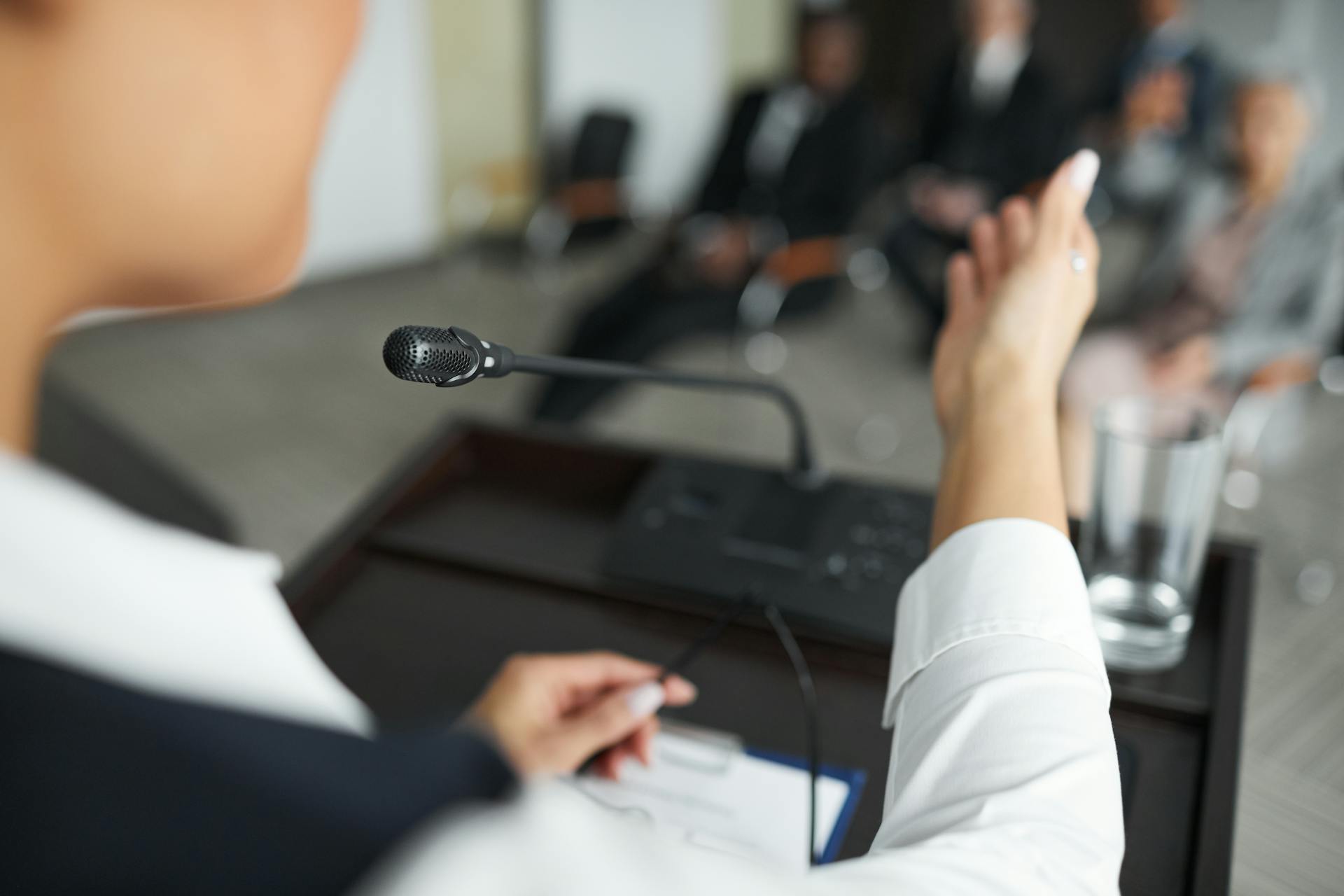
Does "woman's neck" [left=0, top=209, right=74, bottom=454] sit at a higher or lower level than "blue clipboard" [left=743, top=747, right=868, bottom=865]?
higher

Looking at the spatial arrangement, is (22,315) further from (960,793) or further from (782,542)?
(782,542)

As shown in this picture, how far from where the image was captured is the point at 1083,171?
79cm

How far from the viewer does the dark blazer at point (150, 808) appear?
0.96 feet

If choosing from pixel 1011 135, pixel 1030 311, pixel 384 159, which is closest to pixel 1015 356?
pixel 1030 311

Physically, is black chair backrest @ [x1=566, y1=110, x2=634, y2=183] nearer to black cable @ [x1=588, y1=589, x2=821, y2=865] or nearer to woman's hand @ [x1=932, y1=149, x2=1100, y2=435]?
black cable @ [x1=588, y1=589, x2=821, y2=865]

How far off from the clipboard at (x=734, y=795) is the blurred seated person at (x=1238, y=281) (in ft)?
4.49

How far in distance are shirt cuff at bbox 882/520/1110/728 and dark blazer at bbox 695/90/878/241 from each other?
299 centimetres

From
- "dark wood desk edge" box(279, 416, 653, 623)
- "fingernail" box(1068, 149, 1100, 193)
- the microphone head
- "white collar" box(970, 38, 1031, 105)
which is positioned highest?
"white collar" box(970, 38, 1031, 105)

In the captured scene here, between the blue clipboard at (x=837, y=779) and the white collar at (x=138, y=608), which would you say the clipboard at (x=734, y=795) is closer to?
the blue clipboard at (x=837, y=779)

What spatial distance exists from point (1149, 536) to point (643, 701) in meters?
0.51

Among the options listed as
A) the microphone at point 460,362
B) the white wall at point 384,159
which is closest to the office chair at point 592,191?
the white wall at point 384,159

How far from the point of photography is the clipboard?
79 cm

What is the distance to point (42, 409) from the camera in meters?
2.52

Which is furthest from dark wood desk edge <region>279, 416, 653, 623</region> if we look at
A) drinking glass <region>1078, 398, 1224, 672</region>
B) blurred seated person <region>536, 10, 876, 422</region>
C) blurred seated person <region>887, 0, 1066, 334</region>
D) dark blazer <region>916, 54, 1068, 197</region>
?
dark blazer <region>916, 54, 1068, 197</region>
